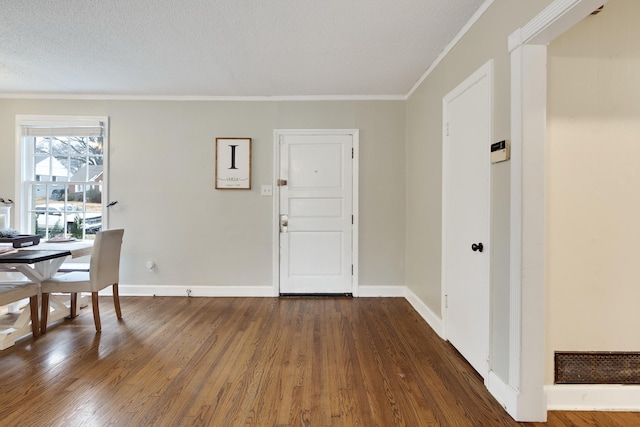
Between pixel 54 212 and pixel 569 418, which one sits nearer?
pixel 569 418

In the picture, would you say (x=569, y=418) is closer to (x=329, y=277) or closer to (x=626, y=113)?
(x=626, y=113)

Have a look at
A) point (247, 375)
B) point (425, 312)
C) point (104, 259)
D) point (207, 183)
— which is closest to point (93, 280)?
point (104, 259)

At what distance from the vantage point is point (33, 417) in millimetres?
1667

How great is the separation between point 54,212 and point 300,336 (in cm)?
351

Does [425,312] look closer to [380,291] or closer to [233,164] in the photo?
[380,291]

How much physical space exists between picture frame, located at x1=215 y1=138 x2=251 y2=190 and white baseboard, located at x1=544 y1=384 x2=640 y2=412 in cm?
331

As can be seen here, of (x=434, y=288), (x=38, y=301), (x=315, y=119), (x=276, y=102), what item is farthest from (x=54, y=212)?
(x=434, y=288)

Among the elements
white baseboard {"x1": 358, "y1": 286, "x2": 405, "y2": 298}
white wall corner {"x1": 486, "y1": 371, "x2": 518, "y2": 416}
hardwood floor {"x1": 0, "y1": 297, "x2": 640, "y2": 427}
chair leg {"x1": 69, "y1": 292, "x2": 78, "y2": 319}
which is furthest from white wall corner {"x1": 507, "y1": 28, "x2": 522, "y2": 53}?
chair leg {"x1": 69, "y1": 292, "x2": 78, "y2": 319}

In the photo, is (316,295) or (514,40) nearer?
(514,40)

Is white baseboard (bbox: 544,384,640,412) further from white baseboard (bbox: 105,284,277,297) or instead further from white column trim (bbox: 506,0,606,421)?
white baseboard (bbox: 105,284,277,297)

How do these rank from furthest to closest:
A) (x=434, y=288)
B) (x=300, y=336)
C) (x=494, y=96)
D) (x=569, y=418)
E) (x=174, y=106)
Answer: (x=174, y=106) → (x=434, y=288) → (x=300, y=336) → (x=494, y=96) → (x=569, y=418)

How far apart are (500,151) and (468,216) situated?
0.60 metres

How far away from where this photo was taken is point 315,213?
3.88 metres

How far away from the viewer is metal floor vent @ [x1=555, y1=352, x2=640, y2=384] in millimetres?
1734
